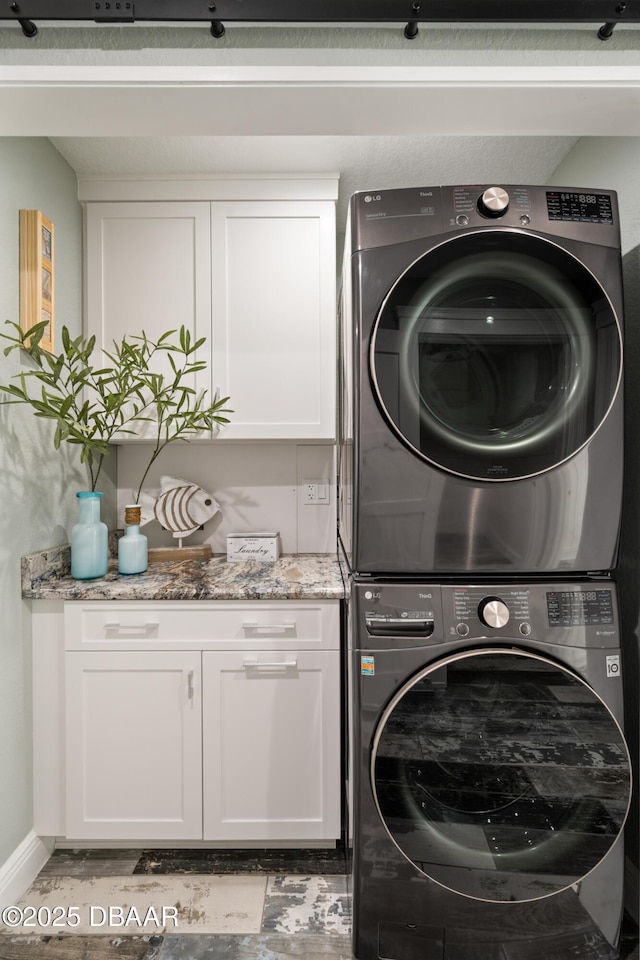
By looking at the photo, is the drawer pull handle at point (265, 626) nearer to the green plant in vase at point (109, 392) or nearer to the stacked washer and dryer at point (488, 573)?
the stacked washer and dryer at point (488, 573)

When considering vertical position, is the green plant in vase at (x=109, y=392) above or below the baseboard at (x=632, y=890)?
above

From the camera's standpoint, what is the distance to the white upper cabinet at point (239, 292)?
6.73 feet

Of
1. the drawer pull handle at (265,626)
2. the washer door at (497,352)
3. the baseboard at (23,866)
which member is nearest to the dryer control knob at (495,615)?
the washer door at (497,352)

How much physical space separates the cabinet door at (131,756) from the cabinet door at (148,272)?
3.16 feet

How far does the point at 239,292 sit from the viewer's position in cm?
207

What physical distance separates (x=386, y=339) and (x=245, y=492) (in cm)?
129

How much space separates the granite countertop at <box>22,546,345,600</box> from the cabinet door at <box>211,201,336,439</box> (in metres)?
0.57

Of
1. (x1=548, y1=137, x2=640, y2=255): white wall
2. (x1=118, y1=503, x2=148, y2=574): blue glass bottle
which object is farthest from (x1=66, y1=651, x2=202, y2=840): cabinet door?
(x1=548, y1=137, x2=640, y2=255): white wall

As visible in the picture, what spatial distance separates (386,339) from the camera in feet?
4.15

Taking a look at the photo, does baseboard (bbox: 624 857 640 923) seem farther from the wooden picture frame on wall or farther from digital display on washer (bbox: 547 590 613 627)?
the wooden picture frame on wall

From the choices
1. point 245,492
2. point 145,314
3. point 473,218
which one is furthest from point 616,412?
point 145,314

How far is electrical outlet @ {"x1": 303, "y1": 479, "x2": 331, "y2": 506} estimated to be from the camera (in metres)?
2.38

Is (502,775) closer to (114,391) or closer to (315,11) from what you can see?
(315,11)

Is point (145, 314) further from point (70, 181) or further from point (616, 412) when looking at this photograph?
point (616, 412)
